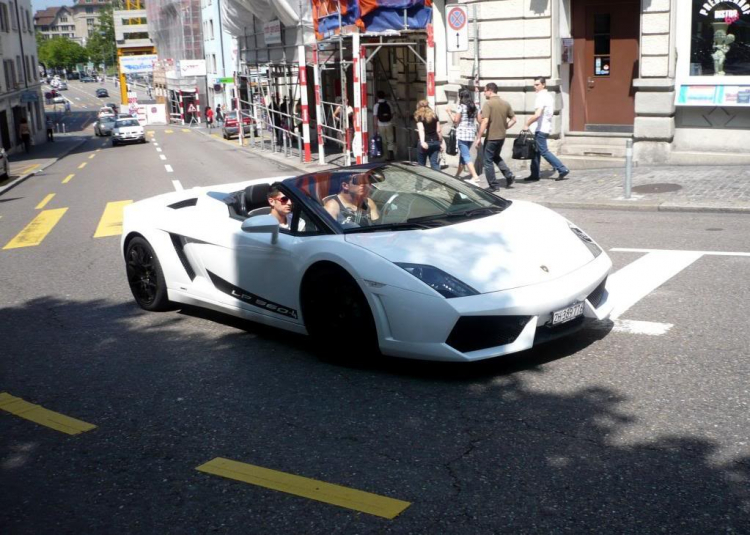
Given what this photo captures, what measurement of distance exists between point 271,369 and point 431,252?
54.7 inches

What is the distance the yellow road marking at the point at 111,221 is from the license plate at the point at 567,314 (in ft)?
31.2

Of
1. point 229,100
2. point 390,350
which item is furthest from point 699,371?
point 229,100

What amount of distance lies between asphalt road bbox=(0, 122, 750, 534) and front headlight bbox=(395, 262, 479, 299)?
584 millimetres

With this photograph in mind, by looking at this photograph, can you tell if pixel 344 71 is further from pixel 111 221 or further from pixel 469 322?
pixel 469 322

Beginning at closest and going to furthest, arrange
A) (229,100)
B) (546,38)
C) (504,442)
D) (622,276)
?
1. (504,442)
2. (622,276)
3. (546,38)
4. (229,100)

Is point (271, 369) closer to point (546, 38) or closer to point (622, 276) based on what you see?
point (622, 276)

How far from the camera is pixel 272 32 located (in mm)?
30641

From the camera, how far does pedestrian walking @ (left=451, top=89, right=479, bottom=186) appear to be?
1595cm

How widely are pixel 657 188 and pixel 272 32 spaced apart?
19440 millimetres

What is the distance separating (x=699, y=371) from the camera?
5.48 metres

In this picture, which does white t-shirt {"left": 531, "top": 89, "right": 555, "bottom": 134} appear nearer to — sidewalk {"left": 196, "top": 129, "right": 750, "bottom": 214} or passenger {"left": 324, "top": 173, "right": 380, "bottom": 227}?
sidewalk {"left": 196, "top": 129, "right": 750, "bottom": 214}

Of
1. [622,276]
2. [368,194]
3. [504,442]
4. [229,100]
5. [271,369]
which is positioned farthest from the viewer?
[229,100]

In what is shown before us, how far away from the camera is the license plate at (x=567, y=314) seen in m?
5.56

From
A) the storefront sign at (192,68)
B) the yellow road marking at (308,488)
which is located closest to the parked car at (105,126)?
the storefront sign at (192,68)
